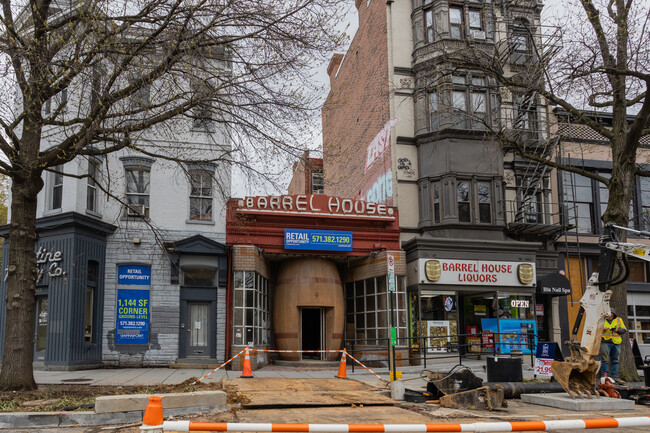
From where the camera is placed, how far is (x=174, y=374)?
16.5 m

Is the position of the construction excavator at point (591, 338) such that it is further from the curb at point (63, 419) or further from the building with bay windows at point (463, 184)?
the building with bay windows at point (463, 184)

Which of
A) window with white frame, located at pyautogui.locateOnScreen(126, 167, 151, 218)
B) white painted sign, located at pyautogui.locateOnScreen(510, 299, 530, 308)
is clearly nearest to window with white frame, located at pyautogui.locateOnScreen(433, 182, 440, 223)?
white painted sign, located at pyautogui.locateOnScreen(510, 299, 530, 308)

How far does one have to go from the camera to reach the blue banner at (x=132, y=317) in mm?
18703

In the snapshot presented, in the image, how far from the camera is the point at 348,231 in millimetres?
20969

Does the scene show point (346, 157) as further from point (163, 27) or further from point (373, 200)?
point (163, 27)

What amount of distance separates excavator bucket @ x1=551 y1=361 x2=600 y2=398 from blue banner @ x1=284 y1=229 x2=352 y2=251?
34.6 ft

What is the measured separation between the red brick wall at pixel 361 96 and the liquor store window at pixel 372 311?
423cm

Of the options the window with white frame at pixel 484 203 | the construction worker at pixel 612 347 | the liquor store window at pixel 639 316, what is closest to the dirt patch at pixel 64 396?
the construction worker at pixel 612 347

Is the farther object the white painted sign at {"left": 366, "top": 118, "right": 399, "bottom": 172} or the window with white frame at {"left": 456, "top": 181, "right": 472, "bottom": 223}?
the white painted sign at {"left": 366, "top": 118, "right": 399, "bottom": 172}

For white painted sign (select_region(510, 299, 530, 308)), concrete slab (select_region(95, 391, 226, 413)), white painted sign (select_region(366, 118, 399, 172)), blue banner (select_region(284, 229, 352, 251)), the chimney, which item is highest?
the chimney

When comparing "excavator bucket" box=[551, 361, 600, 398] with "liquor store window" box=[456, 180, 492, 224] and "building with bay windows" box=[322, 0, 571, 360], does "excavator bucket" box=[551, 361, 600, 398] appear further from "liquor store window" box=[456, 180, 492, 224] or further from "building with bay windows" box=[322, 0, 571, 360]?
"liquor store window" box=[456, 180, 492, 224]

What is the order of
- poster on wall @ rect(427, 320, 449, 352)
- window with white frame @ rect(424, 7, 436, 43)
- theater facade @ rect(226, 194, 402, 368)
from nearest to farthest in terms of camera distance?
theater facade @ rect(226, 194, 402, 368) < poster on wall @ rect(427, 320, 449, 352) < window with white frame @ rect(424, 7, 436, 43)

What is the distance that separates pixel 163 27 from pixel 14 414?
7.07 meters

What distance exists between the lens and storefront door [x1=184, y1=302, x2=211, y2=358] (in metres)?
19.2
